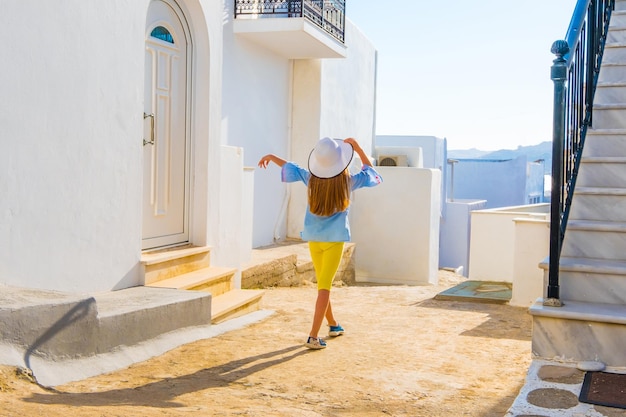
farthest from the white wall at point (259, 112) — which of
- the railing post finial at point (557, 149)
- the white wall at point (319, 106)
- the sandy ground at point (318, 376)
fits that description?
the railing post finial at point (557, 149)

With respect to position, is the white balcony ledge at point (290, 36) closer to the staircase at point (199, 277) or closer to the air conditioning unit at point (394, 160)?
the staircase at point (199, 277)

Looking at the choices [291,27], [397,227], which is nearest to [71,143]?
[291,27]

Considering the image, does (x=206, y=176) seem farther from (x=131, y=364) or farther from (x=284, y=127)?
(x=284, y=127)

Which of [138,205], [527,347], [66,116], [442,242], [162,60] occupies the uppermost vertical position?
[162,60]

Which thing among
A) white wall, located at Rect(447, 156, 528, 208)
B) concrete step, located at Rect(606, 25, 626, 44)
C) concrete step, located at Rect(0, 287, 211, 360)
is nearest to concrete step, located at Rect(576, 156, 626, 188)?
concrete step, located at Rect(606, 25, 626, 44)

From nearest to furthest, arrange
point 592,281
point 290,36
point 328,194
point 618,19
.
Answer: point 592,281 → point 328,194 → point 618,19 → point 290,36

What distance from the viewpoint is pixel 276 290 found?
9.23 meters

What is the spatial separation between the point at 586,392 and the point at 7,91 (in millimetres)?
3814

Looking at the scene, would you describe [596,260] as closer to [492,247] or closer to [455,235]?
[492,247]

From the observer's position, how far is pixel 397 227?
1541 cm

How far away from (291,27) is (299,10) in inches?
22.2

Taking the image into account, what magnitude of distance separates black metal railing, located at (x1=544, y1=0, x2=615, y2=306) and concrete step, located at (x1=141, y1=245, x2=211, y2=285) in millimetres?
3374

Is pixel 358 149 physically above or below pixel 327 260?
above

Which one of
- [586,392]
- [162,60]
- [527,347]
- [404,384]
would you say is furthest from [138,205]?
[586,392]
